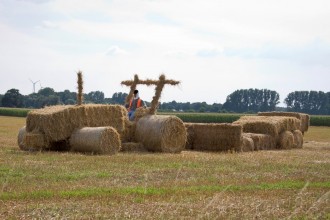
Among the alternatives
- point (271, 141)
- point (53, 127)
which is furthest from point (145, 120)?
point (271, 141)

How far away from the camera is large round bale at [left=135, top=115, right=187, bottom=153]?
800 inches

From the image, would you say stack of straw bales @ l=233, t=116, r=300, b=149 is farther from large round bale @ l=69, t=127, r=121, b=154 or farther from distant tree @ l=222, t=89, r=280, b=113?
distant tree @ l=222, t=89, r=280, b=113

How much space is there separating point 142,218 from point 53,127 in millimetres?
12128

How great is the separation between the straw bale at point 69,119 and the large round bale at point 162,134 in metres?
0.98

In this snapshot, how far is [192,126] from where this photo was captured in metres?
24.2

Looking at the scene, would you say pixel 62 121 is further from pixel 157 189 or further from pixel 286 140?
pixel 286 140

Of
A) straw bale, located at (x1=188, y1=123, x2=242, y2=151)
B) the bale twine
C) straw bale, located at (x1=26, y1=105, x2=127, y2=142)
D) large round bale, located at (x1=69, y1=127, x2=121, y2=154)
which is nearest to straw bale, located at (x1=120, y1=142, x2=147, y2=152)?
straw bale, located at (x1=26, y1=105, x2=127, y2=142)

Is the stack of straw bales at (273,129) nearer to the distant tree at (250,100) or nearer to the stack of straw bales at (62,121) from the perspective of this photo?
the stack of straw bales at (62,121)

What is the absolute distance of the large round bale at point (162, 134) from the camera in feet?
66.6

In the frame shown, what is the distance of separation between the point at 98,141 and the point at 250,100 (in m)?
128

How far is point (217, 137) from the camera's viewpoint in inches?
917

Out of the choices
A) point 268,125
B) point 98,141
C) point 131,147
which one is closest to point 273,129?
point 268,125

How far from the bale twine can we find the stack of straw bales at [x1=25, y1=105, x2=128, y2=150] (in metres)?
4.81

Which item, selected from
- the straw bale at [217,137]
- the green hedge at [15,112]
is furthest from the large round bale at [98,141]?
the green hedge at [15,112]
